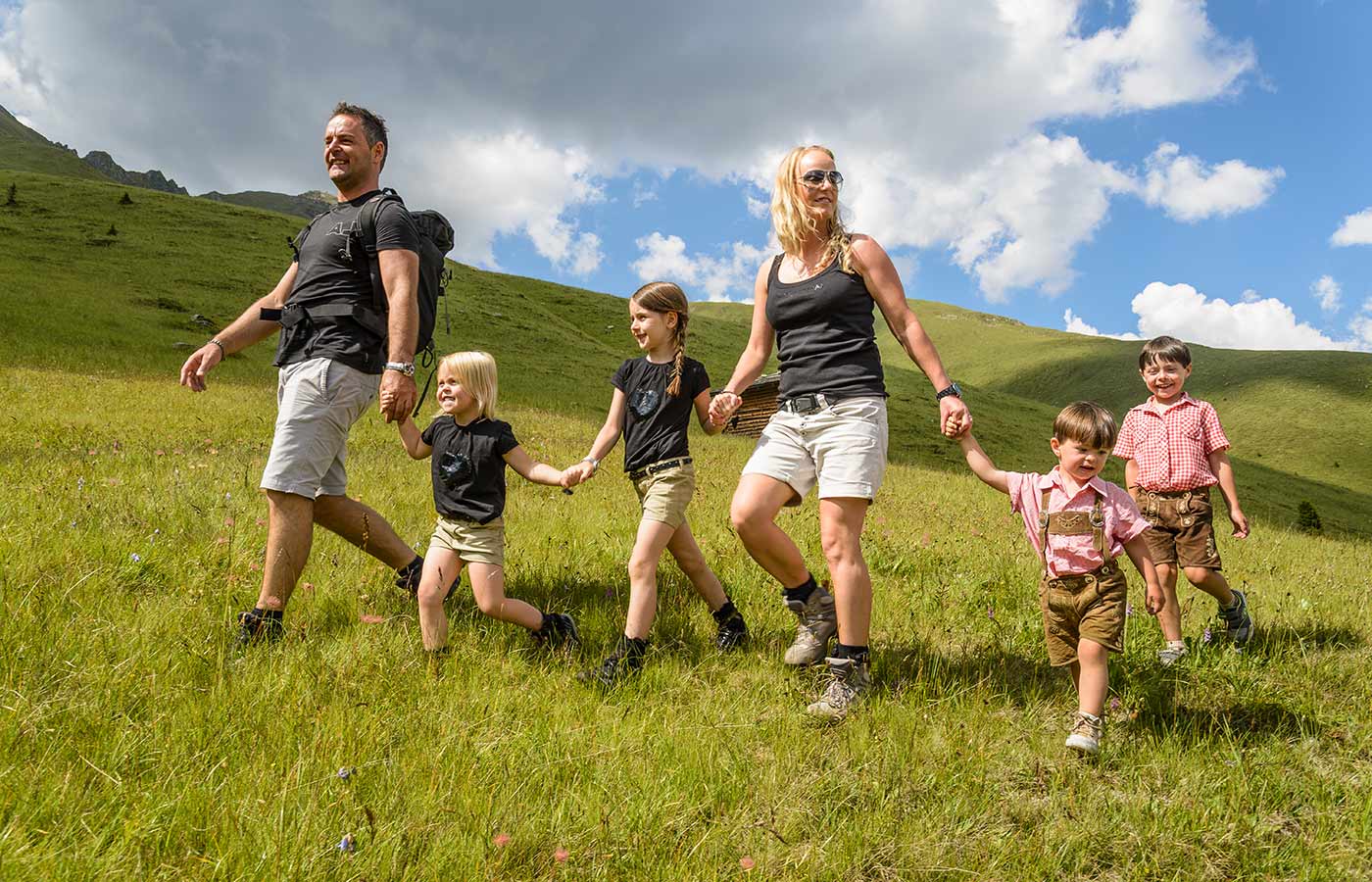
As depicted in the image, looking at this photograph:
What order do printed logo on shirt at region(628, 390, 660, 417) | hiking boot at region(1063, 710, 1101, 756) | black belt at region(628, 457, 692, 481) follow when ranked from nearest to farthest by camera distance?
hiking boot at region(1063, 710, 1101, 756), black belt at region(628, 457, 692, 481), printed logo on shirt at region(628, 390, 660, 417)

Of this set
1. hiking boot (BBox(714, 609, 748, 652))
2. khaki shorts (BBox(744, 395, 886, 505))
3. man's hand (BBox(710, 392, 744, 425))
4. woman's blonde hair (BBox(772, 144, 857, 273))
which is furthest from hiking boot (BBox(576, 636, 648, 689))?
woman's blonde hair (BBox(772, 144, 857, 273))

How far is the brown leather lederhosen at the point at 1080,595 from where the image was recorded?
3.82m

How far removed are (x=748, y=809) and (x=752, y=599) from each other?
278cm

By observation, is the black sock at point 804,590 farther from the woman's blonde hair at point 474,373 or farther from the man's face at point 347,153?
the man's face at point 347,153

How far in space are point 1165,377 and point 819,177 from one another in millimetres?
3264

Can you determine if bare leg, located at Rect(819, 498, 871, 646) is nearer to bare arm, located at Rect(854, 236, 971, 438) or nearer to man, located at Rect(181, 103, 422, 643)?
bare arm, located at Rect(854, 236, 971, 438)

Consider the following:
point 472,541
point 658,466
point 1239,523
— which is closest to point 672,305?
point 658,466

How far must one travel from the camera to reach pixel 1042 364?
116 metres

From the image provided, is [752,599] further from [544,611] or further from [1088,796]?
[1088,796]

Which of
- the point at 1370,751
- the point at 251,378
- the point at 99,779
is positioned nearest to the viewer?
the point at 99,779

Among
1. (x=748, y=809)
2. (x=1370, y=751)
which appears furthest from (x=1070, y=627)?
(x=748, y=809)

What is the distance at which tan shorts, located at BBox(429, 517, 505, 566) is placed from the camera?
14.6 feet

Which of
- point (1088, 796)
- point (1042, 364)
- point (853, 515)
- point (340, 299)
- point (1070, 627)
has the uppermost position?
point (1042, 364)

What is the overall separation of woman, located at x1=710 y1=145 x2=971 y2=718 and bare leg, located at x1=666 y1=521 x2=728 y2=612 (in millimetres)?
553
